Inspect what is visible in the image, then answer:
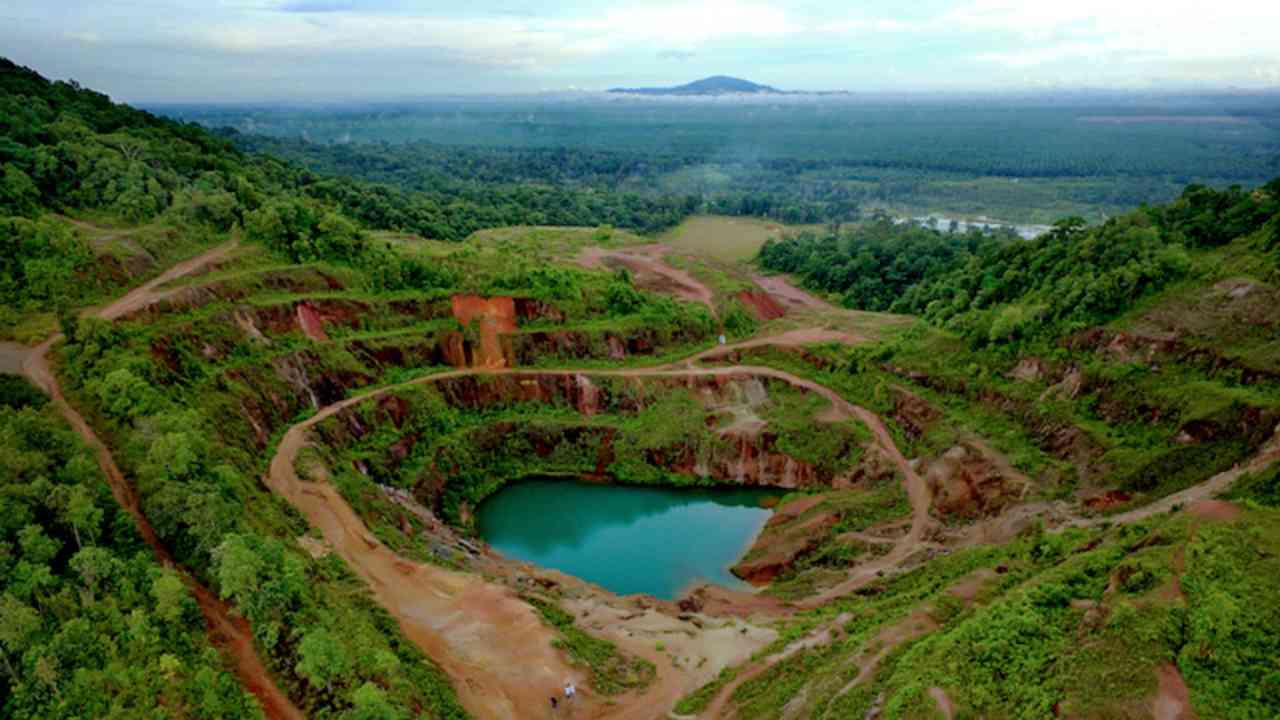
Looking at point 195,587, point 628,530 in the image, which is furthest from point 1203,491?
point 195,587

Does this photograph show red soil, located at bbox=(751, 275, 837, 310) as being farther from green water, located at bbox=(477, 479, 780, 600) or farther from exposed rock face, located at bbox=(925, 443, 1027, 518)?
exposed rock face, located at bbox=(925, 443, 1027, 518)

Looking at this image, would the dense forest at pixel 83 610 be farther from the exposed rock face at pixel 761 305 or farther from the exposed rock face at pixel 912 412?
the exposed rock face at pixel 761 305

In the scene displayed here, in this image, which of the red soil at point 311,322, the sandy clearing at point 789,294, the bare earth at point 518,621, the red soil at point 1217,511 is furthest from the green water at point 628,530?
the sandy clearing at point 789,294

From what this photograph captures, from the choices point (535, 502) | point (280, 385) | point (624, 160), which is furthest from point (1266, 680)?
point (624, 160)

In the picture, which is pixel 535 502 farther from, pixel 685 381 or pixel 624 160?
pixel 624 160

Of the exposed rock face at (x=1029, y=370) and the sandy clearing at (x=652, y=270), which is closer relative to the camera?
the exposed rock face at (x=1029, y=370)

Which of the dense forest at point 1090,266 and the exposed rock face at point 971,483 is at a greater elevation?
the dense forest at point 1090,266
